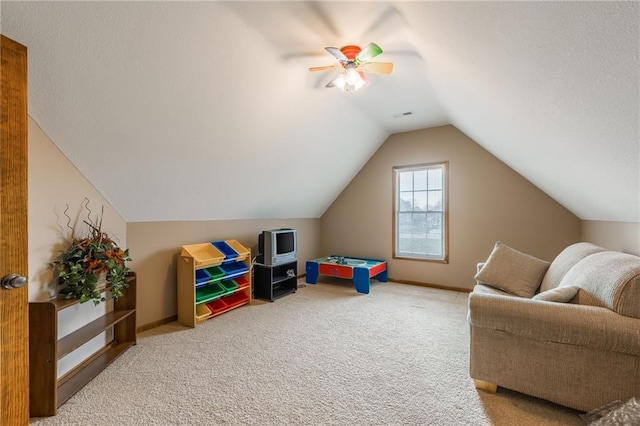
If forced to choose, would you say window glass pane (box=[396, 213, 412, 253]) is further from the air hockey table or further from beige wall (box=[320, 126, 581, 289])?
the air hockey table

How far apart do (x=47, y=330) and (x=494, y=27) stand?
3.15m

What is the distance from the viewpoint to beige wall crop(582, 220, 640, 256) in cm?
248

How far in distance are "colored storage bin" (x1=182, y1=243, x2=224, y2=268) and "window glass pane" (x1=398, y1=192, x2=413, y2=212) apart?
313 centimetres

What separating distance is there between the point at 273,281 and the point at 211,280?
3.27 ft

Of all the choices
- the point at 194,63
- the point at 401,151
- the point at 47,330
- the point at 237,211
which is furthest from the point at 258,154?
the point at 401,151

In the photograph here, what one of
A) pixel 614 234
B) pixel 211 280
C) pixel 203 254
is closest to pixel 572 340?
pixel 614 234

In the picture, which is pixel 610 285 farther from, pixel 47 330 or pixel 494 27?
pixel 47 330

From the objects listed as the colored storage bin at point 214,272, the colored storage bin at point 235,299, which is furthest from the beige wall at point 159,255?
the colored storage bin at point 235,299

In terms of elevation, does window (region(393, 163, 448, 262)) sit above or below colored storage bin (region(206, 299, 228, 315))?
above

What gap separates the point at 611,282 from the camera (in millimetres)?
1649

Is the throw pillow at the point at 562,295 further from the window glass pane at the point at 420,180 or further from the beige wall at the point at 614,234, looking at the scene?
the window glass pane at the point at 420,180

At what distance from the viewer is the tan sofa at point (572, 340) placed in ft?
5.03

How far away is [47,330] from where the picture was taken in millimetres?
1736

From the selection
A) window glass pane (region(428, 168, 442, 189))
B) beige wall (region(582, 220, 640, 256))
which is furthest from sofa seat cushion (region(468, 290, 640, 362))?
window glass pane (region(428, 168, 442, 189))
